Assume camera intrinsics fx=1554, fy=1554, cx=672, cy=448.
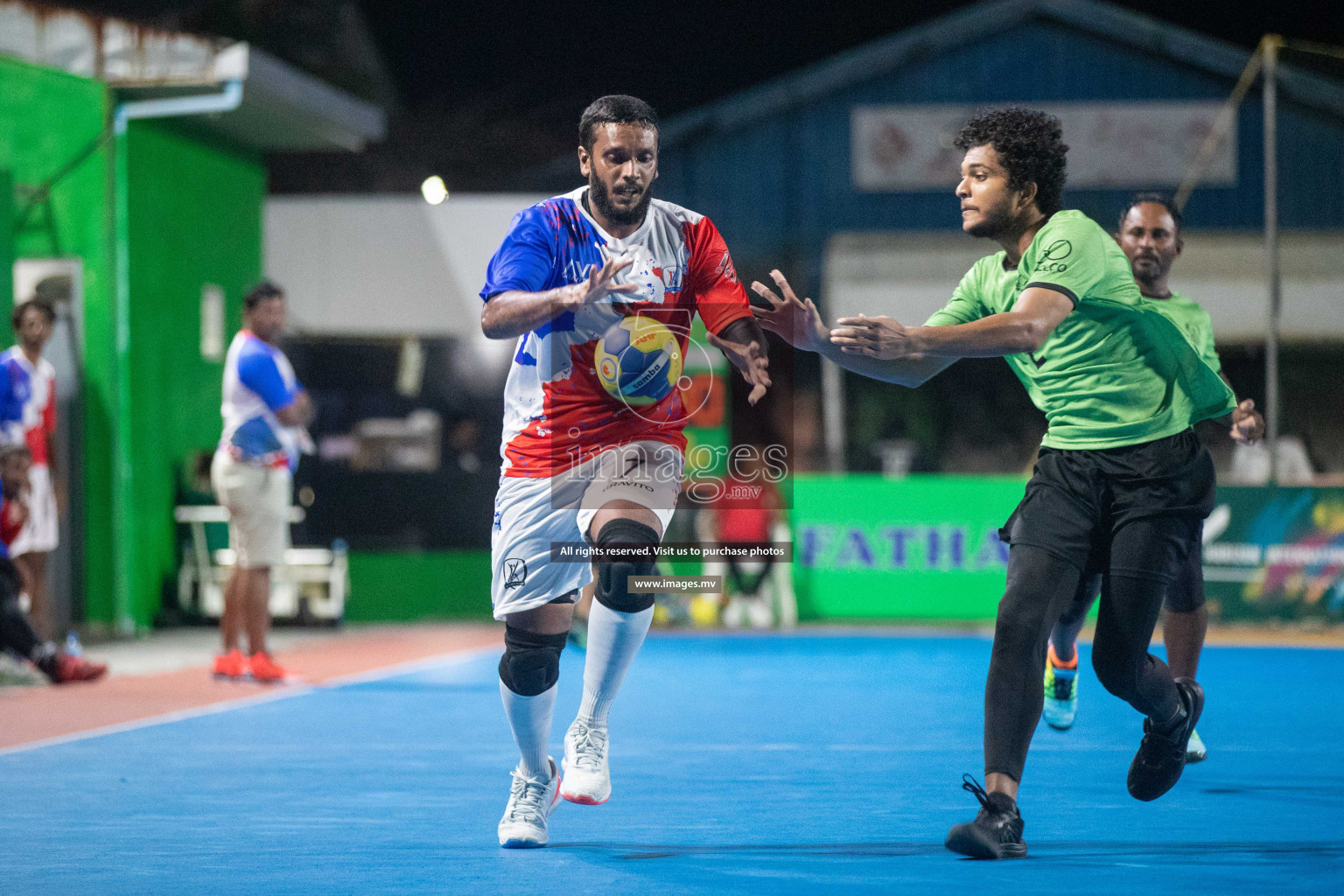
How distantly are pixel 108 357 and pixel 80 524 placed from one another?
143cm

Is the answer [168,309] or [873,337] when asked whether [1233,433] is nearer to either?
[873,337]

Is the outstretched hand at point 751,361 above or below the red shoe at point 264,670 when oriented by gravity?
above

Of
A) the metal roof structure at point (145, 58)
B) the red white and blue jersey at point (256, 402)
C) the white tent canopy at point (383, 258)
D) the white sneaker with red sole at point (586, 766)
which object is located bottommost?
the white sneaker with red sole at point (586, 766)

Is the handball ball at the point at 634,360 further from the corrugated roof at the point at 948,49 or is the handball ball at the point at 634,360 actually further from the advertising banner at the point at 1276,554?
the corrugated roof at the point at 948,49

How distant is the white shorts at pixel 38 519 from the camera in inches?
385

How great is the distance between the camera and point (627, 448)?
4793mm

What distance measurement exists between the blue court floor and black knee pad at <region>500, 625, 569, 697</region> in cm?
49

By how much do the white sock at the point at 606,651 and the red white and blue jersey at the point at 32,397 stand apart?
6.06 metres

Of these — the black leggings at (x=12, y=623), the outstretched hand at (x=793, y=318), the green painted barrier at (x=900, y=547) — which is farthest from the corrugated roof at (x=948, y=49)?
the outstretched hand at (x=793, y=318)

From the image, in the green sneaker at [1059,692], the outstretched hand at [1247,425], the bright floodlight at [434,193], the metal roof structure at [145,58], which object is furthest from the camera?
the bright floodlight at [434,193]

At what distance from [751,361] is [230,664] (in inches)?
233

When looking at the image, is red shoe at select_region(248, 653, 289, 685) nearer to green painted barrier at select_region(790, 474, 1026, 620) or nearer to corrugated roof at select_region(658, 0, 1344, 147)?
green painted barrier at select_region(790, 474, 1026, 620)

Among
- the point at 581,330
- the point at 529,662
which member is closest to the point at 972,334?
the point at 581,330

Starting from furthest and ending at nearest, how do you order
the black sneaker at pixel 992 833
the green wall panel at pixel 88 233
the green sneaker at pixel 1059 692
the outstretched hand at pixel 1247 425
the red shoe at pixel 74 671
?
1. the green wall panel at pixel 88 233
2. the red shoe at pixel 74 671
3. the green sneaker at pixel 1059 692
4. the outstretched hand at pixel 1247 425
5. the black sneaker at pixel 992 833
